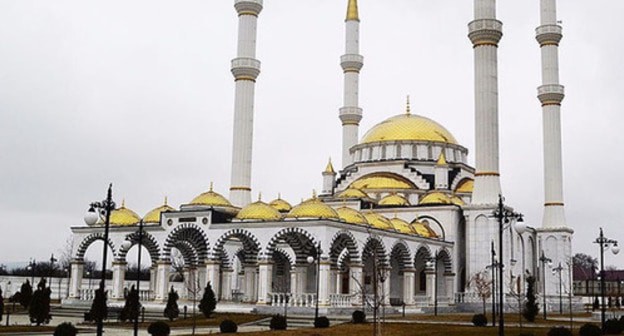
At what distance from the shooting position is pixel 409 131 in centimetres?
6078

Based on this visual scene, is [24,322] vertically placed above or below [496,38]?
below

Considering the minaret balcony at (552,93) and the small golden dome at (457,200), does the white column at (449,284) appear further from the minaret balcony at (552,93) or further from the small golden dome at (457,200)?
the minaret balcony at (552,93)

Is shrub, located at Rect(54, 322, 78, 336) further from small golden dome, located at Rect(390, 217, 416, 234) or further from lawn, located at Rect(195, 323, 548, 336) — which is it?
small golden dome, located at Rect(390, 217, 416, 234)

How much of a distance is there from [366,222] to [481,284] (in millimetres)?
10232

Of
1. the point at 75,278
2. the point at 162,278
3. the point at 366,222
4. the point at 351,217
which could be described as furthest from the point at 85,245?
the point at 366,222

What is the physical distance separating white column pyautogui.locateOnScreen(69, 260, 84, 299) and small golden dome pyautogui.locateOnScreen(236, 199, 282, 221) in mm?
11036

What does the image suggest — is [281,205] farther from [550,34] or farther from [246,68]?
[550,34]

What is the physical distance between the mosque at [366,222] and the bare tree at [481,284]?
1.56ft

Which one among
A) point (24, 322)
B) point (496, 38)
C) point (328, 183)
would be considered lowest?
point (24, 322)

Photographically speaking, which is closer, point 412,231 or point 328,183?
point 412,231

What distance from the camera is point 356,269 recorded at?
38.6 metres

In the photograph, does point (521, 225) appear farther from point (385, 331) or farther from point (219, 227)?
point (219, 227)

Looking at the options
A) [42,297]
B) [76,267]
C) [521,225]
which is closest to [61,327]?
[42,297]

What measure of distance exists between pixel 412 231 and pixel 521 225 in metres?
25.7
